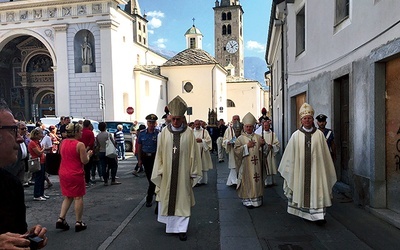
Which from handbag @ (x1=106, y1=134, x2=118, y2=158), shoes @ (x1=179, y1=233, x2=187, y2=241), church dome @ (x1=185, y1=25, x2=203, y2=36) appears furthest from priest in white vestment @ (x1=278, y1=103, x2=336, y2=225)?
church dome @ (x1=185, y1=25, x2=203, y2=36)

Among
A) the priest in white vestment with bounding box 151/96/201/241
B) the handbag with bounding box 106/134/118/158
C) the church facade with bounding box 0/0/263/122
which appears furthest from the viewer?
the church facade with bounding box 0/0/263/122

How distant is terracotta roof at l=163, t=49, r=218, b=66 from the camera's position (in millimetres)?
38750

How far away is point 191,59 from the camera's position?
130ft

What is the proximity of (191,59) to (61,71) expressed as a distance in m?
15.9

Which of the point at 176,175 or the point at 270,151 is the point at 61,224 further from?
the point at 270,151

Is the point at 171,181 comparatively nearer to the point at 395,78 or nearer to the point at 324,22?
the point at 395,78

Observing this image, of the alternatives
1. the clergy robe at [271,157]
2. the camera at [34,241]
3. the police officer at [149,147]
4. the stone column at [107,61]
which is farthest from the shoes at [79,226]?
the stone column at [107,61]

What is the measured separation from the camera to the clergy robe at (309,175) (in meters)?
5.56

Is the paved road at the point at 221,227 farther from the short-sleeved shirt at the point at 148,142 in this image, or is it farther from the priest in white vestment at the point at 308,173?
the short-sleeved shirt at the point at 148,142

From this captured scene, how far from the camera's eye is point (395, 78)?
566 centimetres

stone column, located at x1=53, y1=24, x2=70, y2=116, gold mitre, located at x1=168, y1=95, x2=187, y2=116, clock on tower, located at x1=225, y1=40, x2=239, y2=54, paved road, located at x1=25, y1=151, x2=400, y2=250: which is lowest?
paved road, located at x1=25, y1=151, x2=400, y2=250

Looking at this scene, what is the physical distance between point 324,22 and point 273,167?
12.7 ft

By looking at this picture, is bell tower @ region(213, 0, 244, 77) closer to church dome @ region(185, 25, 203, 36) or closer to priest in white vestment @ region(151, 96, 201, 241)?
church dome @ region(185, 25, 203, 36)

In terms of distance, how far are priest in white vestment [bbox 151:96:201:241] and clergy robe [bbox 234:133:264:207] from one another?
168 cm
